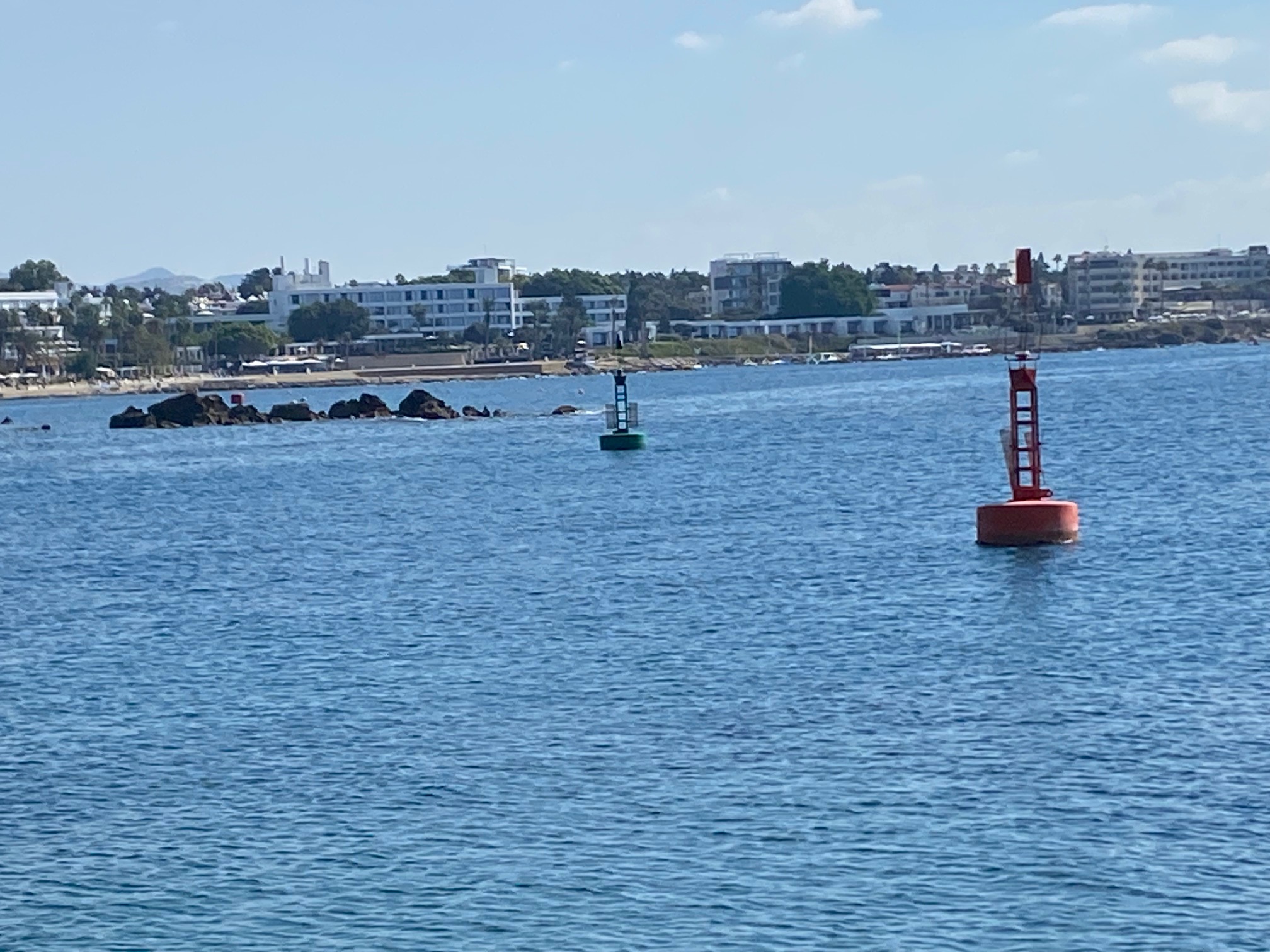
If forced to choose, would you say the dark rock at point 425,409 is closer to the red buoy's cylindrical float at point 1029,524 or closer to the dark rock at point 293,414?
the dark rock at point 293,414

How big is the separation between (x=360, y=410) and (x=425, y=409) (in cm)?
729

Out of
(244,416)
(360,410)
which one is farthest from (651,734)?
(244,416)

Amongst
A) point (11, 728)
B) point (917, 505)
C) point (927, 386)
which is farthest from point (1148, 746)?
point (927, 386)

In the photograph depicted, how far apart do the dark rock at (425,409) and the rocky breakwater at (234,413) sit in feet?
0.14

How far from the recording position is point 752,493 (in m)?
70.5

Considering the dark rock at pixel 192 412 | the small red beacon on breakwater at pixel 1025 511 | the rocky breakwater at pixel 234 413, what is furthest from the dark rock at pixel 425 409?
the small red beacon on breakwater at pixel 1025 511

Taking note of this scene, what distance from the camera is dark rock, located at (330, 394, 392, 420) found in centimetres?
15238

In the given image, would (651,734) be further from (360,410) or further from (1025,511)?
(360,410)

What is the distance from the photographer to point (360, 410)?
153250 mm

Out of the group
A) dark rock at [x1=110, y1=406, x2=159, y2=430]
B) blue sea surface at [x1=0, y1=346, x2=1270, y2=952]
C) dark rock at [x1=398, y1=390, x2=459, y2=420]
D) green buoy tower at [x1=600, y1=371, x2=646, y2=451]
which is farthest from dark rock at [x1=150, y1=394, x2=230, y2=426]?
blue sea surface at [x1=0, y1=346, x2=1270, y2=952]

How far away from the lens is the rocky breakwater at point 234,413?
152m

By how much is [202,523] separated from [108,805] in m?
43.2

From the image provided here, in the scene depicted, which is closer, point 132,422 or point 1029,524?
point 1029,524

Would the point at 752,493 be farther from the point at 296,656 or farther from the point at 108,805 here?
the point at 108,805
